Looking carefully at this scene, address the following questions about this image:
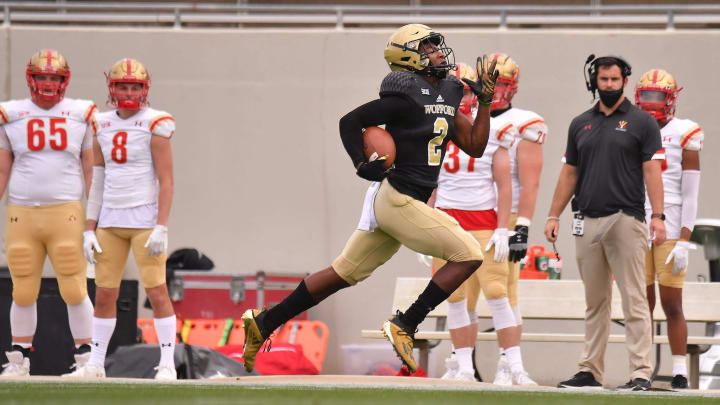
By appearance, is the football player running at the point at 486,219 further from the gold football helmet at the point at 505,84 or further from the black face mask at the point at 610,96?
the black face mask at the point at 610,96

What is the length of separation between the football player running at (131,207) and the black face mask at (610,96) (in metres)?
2.36

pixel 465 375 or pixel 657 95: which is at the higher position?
pixel 657 95

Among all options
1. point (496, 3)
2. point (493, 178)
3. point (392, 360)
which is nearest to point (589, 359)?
point (493, 178)

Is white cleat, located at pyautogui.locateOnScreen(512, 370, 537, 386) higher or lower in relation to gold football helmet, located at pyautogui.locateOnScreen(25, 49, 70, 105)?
lower

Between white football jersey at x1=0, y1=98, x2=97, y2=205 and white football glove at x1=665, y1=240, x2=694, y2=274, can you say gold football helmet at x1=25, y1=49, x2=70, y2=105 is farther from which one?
white football glove at x1=665, y1=240, x2=694, y2=274

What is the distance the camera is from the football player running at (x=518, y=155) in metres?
6.99

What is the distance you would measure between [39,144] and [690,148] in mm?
3679

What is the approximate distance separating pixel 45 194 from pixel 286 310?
220 cm

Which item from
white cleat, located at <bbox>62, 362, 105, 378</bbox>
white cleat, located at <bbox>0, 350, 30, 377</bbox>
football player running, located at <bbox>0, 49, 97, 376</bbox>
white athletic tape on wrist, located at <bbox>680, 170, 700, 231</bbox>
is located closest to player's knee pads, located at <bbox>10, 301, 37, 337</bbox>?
football player running, located at <bbox>0, 49, 97, 376</bbox>

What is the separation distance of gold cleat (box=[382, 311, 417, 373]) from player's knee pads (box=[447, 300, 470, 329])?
5.28 feet

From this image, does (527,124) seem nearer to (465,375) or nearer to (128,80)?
(465,375)

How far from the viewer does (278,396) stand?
504 centimetres

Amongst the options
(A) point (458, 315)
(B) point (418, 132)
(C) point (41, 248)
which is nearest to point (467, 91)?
(A) point (458, 315)

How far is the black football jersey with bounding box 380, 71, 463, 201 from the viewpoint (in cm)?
540
